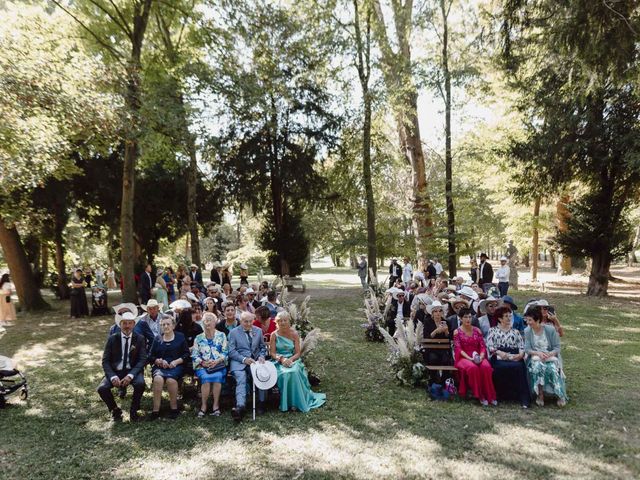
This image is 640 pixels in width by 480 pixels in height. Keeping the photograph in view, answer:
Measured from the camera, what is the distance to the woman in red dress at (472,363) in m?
6.29

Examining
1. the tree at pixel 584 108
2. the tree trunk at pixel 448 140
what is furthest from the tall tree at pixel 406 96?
the tree at pixel 584 108

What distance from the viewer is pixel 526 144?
17188 mm

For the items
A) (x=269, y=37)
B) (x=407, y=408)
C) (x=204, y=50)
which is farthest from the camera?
(x=204, y=50)

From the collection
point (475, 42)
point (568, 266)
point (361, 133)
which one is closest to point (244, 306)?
point (475, 42)

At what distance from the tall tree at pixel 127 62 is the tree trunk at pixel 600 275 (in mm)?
17944

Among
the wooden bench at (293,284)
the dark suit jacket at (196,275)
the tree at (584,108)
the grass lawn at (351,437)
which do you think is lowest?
the grass lawn at (351,437)

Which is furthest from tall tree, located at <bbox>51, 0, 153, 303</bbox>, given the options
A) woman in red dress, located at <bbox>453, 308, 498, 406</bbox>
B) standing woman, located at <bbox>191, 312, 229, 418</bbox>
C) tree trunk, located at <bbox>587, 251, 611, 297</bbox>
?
tree trunk, located at <bbox>587, 251, 611, 297</bbox>

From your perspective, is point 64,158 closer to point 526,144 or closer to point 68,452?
point 68,452

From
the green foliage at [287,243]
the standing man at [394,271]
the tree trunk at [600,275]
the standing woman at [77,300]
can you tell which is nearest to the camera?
the standing woman at [77,300]

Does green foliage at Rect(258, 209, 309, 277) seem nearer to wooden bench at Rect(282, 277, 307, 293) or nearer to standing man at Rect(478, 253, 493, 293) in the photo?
wooden bench at Rect(282, 277, 307, 293)

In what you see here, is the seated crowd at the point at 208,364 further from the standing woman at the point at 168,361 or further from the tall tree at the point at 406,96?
the tall tree at the point at 406,96

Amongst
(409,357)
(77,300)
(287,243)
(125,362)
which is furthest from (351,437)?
(287,243)

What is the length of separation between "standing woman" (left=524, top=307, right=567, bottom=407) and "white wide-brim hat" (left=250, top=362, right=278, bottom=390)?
3.66m

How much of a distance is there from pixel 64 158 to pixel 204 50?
766 cm
